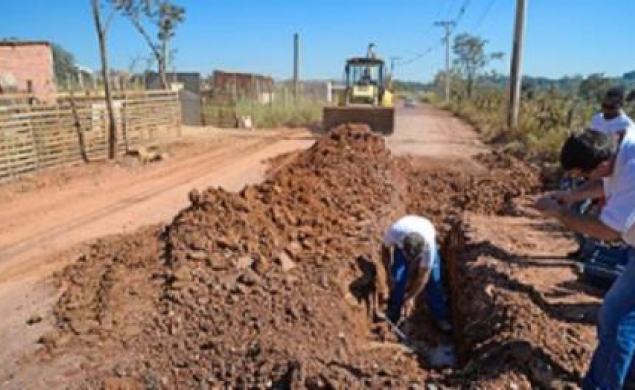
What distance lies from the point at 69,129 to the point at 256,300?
9627mm

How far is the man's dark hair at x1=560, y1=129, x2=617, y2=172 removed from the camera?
121 inches

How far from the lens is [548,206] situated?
3.29 m

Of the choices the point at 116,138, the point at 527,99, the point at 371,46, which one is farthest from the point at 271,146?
the point at 527,99

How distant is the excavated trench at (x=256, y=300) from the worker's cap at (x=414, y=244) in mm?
827

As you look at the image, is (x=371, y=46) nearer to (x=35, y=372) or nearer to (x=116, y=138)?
(x=116, y=138)

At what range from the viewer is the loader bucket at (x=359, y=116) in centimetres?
1872

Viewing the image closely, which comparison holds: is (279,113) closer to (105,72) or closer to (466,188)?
(105,72)

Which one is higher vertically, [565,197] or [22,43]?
[22,43]

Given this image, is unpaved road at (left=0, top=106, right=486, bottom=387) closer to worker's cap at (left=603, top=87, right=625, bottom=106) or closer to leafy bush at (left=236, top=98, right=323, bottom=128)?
worker's cap at (left=603, top=87, right=625, bottom=106)

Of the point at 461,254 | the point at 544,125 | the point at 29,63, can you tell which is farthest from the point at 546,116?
the point at 29,63

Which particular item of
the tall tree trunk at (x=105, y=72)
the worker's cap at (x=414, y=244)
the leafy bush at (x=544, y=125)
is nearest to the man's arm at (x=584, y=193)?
the worker's cap at (x=414, y=244)

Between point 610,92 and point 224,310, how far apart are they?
4.13 metres

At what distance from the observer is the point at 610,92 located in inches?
221

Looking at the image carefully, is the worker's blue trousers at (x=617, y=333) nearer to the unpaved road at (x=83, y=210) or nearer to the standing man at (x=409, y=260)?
the standing man at (x=409, y=260)
